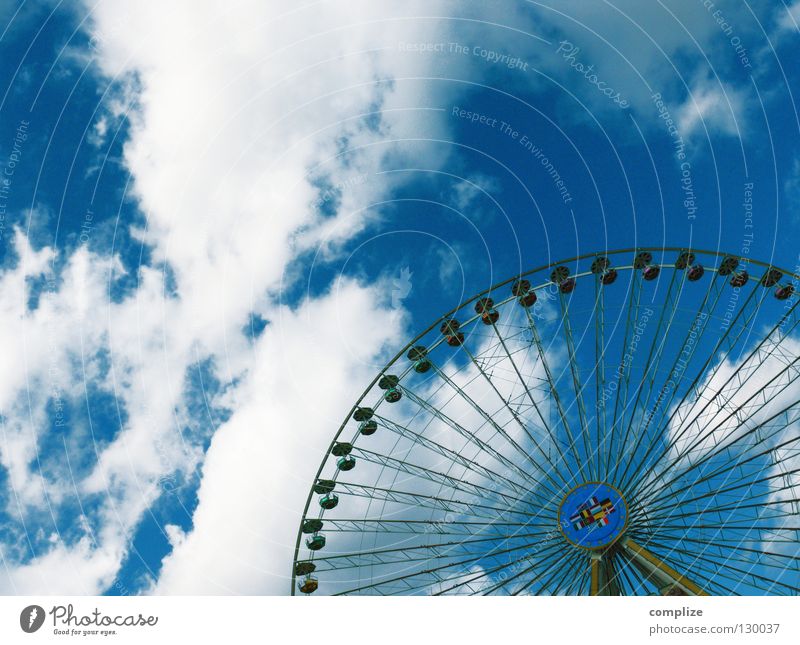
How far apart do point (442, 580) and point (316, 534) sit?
9.84 m

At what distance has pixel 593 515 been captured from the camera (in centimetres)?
3359

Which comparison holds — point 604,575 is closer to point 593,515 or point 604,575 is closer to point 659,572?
point 593,515

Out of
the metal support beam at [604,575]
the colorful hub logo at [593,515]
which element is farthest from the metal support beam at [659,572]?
the metal support beam at [604,575]

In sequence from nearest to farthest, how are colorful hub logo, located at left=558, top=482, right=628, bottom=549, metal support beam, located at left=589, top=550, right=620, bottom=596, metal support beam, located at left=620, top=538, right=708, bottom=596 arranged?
1. metal support beam, located at left=620, top=538, right=708, bottom=596
2. metal support beam, located at left=589, top=550, right=620, bottom=596
3. colorful hub logo, located at left=558, top=482, right=628, bottom=549

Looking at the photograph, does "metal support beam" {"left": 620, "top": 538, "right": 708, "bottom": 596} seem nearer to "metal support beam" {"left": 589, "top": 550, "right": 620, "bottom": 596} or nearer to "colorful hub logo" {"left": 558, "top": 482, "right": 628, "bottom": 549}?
"colorful hub logo" {"left": 558, "top": 482, "right": 628, "bottom": 549}

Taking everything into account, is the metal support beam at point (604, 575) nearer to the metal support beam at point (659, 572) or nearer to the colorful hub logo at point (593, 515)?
the colorful hub logo at point (593, 515)

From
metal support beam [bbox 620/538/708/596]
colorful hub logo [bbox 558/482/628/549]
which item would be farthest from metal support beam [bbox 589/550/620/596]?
metal support beam [bbox 620/538/708/596]

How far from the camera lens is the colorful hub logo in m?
32.6

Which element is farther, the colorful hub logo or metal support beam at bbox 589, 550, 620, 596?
the colorful hub logo

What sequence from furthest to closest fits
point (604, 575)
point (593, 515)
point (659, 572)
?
point (593, 515), point (604, 575), point (659, 572)

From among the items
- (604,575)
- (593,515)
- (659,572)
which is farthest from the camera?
(593,515)

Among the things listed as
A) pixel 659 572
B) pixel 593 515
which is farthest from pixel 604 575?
pixel 659 572

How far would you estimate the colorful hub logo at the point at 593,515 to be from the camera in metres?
32.6
